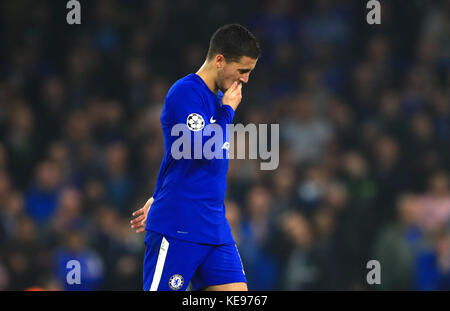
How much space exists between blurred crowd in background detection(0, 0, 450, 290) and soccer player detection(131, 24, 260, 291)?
308cm

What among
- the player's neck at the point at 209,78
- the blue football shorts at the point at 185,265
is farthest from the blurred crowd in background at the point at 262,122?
the player's neck at the point at 209,78

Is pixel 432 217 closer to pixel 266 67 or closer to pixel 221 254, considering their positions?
pixel 266 67

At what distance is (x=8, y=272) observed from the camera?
22.7ft

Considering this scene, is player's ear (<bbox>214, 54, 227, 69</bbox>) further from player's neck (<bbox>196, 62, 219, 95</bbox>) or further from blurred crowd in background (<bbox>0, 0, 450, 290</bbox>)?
Answer: blurred crowd in background (<bbox>0, 0, 450, 290</bbox>)

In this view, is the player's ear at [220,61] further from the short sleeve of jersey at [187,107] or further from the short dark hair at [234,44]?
the short sleeve of jersey at [187,107]

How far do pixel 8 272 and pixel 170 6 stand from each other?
4.30m

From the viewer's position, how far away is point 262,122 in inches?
336

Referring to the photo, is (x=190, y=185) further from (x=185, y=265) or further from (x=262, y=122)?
(x=262, y=122)

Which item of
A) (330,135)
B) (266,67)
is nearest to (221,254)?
(330,135)

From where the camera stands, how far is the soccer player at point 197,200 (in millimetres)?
3793

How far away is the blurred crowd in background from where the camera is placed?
7.17m

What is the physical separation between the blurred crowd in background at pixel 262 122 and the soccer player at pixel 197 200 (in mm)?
3078

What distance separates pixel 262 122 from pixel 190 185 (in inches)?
187

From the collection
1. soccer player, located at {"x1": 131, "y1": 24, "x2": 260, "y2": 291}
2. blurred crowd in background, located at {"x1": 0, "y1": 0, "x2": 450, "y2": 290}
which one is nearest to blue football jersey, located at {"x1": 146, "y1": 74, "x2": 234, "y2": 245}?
soccer player, located at {"x1": 131, "y1": 24, "x2": 260, "y2": 291}
